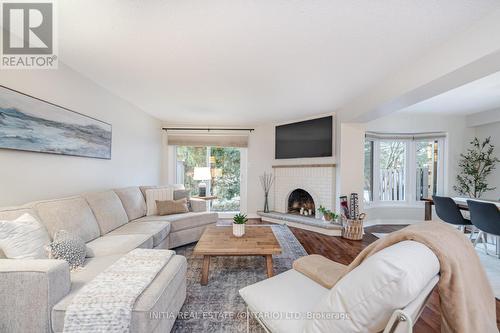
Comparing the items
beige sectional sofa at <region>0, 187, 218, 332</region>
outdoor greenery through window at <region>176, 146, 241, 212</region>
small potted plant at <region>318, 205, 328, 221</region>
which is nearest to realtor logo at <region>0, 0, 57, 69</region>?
beige sectional sofa at <region>0, 187, 218, 332</region>

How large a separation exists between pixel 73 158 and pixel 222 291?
2.26 meters

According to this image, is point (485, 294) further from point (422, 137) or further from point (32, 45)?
point (422, 137)

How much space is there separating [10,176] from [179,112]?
2.56 m

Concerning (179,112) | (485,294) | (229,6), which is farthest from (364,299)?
(179,112)

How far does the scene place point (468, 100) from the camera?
11.2ft

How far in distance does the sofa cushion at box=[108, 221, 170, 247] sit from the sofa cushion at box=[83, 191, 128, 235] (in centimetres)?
8

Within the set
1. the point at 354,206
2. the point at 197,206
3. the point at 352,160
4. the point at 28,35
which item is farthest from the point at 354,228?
the point at 28,35

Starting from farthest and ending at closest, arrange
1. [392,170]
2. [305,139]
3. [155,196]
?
[392,170] → [305,139] → [155,196]

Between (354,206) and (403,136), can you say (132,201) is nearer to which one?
(354,206)

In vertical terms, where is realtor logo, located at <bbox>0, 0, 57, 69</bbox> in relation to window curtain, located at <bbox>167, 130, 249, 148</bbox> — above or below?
above

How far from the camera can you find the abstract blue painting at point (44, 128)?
5.69 feet

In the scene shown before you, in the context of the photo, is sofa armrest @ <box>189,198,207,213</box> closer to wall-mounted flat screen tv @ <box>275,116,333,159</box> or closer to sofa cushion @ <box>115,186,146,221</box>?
sofa cushion @ <box>115,186,146,221</box>

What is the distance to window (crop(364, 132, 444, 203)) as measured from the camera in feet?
14.8

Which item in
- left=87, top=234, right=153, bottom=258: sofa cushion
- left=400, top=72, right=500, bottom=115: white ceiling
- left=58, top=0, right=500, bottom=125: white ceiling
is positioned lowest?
left=87, top=234, right=153, bottom=258: sofa cushion
